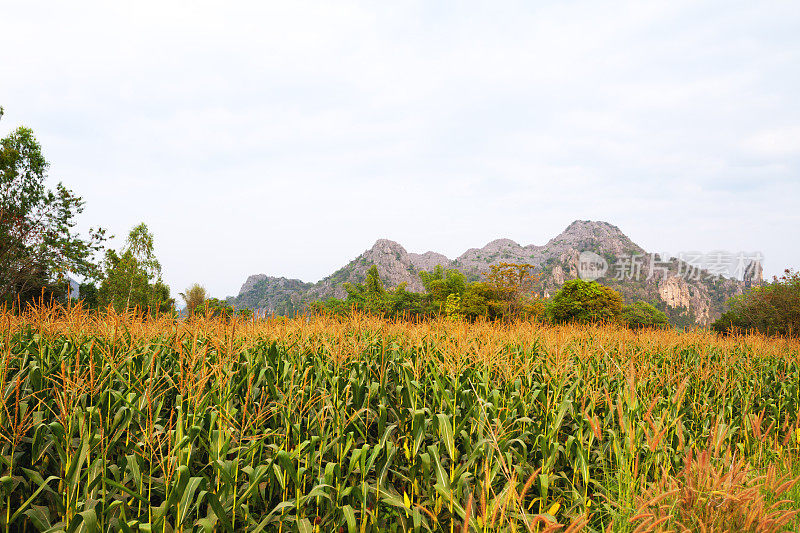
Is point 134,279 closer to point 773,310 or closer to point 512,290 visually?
point 512,290

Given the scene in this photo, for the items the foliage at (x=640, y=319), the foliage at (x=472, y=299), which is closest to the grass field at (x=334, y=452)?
the foliage at (x=472, y=299)

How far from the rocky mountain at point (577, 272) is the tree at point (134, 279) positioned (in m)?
39.5

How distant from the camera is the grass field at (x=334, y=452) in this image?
2531mm

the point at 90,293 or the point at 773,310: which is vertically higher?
the point at 773,310

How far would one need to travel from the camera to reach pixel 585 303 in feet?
72.4

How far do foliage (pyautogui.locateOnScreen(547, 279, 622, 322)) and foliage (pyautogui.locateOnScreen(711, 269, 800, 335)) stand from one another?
206 inches

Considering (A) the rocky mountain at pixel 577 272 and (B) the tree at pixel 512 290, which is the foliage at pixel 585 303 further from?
(A) the rocky mountain at pixel 577 272

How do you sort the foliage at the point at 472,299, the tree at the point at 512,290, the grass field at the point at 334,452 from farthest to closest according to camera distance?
1. the tree at the point at 512,290
2. the foliage at the point at 472,299
3. the grass field at the point at 334,452

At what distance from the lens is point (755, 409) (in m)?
7.06

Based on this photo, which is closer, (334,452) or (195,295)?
(334,452)

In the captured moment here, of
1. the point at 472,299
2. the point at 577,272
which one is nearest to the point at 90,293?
the point at 472,299

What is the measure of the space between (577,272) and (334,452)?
9465 cm

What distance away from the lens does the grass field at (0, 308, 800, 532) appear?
99.7 inches

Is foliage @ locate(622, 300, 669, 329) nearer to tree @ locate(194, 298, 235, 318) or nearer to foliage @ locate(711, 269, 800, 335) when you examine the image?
foliage @ locate(711, 269, 800, 335)
